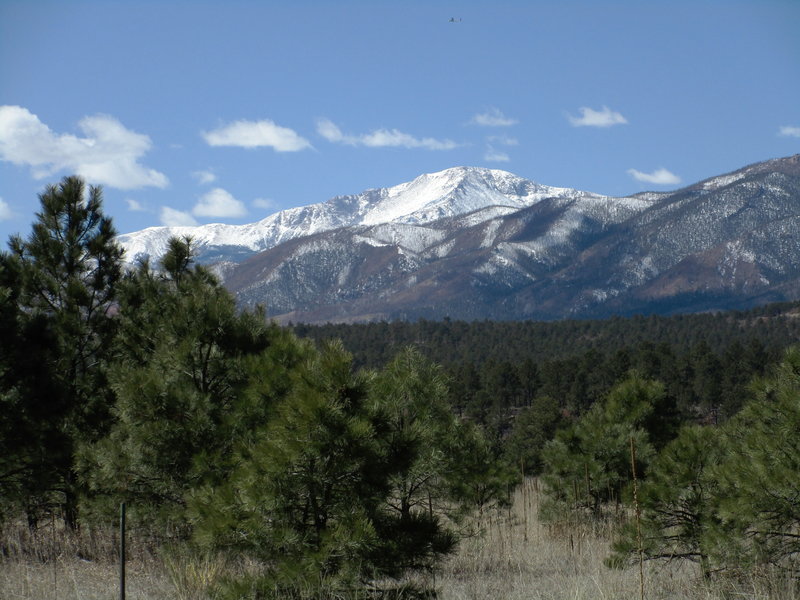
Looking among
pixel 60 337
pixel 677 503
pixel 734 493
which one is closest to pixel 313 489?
pixel 734 493

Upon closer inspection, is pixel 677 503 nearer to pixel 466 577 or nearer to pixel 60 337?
pixel 466 577

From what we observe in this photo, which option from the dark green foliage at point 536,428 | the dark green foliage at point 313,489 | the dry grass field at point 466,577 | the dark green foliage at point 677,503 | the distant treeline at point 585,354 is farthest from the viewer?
the distant treeline at point 585,354

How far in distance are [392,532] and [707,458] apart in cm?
453

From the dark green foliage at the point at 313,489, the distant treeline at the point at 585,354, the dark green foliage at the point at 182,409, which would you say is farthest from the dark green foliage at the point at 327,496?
the dark green foliage at the point at 182,409

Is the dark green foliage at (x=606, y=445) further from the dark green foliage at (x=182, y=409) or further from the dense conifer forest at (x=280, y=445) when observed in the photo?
the dark green foliage at (x=182, y=409)

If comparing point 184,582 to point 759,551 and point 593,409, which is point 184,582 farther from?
point 593,409

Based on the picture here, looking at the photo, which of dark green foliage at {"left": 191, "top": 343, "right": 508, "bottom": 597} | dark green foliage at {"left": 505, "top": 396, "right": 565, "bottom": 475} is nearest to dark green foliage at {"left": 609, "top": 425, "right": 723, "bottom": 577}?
dark green foliage at {"left": 191, "top": 343, "right": 508, "bottom": 597}

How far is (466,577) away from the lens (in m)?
10.2

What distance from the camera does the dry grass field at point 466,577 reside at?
7.19m

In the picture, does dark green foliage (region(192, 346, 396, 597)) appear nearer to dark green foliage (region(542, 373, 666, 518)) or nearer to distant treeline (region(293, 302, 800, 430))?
distant treeline (region(293, 302, 800, 430))

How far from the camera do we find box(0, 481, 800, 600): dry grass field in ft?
23.6

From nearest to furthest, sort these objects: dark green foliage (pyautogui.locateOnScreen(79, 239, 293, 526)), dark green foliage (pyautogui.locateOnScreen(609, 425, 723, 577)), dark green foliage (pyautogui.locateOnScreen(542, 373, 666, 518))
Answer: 1. dark green foliage (pyautogui.locateOnScreen(609, 425, 723, 577))
2. dark green foliage (pyautogui.locateOnScreen(79, 239, 293, 526))
3. dark green foliage (pyautogui.locateOnScreen(542, 373, 666, 518))

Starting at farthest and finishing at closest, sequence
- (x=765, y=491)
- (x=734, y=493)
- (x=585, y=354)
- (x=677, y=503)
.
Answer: (x=585, y=354) → (x=677, y=503) → (x=734, y=493) → (x=765, y=491)

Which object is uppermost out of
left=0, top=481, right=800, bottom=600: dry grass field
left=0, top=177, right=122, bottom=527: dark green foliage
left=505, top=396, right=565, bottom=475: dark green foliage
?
left=0, top=177, right=122, bottom=527: dark green foliage
